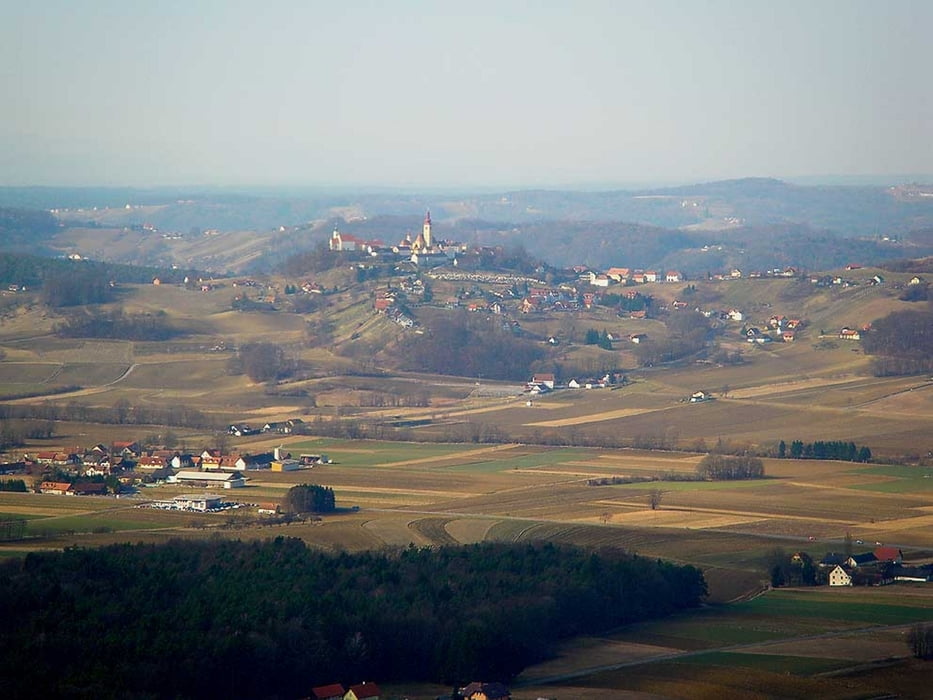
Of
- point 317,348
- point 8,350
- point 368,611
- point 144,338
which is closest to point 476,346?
point 317,348

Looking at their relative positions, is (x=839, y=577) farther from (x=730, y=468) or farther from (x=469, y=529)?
(x=730, y=468)

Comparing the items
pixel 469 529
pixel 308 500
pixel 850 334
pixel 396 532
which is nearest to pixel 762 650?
pixel 469 529

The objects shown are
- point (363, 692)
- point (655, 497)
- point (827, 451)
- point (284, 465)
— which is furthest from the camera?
point (827, 451)

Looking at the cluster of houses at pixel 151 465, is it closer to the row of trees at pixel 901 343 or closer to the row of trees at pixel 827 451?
the row of trees at pixel 827 451

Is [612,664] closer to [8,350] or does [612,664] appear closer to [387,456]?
[387,456]

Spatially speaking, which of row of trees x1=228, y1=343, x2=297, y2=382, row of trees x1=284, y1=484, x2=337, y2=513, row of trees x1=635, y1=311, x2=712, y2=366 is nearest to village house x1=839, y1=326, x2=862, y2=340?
row of trees x1=635, y1=311, x2=712, y2=366

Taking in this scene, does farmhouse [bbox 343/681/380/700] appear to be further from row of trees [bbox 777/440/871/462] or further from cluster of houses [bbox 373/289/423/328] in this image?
cluster of houses [bbox 373/289/423/328]

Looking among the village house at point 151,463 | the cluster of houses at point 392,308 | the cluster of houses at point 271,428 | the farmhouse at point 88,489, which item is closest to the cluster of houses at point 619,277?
the cluster of houses at point 392,308
